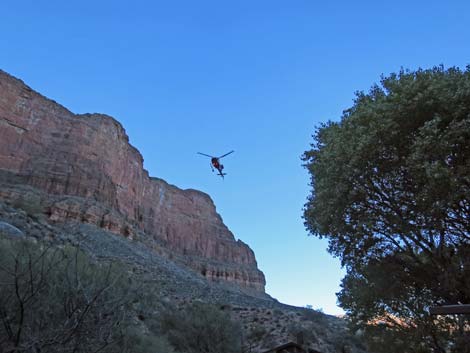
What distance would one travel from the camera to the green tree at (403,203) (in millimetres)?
10039

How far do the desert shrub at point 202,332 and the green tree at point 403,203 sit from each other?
7.43 meters

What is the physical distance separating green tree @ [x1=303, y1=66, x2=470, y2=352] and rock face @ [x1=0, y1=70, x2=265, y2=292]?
41.6m

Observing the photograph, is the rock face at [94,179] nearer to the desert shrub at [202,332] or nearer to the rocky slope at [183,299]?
the rocky slope at [183,299]

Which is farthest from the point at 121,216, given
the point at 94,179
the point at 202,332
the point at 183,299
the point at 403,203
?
the point at 403,203

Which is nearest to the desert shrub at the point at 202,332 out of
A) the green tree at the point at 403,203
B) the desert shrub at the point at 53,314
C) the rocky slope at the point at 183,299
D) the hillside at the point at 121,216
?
the rocky slope at the point at 183,299

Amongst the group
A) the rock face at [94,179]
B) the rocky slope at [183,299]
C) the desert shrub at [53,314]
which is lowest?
the desert shrub at [53,314]

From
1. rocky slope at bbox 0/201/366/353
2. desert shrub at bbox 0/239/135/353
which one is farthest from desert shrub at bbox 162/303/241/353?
desert shrub at bbox 0/239/135/353

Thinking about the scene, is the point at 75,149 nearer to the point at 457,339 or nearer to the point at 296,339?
the point at 296,339

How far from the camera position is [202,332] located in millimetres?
19031

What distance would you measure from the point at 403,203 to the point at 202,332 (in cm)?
1173

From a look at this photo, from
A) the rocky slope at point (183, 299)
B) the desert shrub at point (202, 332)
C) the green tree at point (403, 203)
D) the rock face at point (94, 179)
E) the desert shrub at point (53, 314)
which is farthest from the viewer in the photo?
the rock face at point (94, 179)

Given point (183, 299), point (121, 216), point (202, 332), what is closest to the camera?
point (202, 332)

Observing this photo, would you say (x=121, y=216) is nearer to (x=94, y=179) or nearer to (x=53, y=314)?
(x=94, y=179)

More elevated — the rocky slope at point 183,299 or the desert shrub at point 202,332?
the rocky slope at point 183,299
